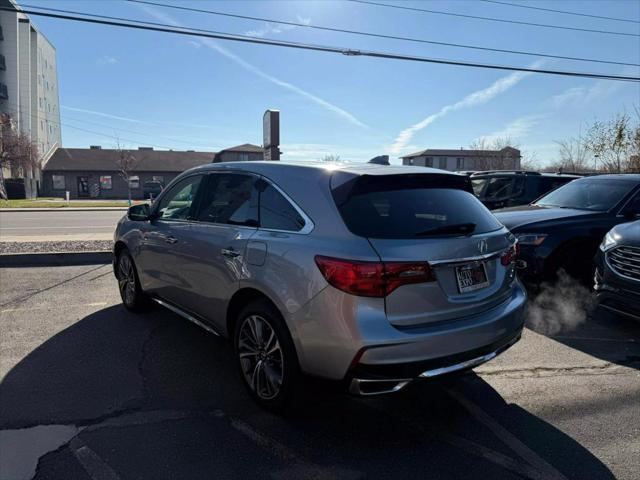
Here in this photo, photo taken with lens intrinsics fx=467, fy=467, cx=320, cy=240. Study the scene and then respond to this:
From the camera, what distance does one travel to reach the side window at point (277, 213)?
3.18m

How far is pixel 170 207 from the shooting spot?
4.89m

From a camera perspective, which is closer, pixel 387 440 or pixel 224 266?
pixel 387 440

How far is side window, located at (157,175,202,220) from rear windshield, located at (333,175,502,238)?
1.97 metres

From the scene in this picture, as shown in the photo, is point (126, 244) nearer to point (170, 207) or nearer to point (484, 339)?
point (170, 207)

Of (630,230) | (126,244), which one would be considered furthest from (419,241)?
(126,244)

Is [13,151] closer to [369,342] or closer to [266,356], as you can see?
[266,356]

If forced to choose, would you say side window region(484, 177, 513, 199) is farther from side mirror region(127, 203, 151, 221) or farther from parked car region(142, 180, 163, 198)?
parked car region(142, 180, 163, 198)

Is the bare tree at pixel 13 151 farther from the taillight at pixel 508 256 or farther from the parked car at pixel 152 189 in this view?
the taillight at pixel 508 256

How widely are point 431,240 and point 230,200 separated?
177 cm

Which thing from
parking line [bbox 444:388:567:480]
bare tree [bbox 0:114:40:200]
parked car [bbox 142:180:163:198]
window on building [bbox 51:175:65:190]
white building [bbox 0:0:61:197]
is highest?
white building [bbox 0:0:61:197]

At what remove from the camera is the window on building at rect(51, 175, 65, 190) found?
54.2 m

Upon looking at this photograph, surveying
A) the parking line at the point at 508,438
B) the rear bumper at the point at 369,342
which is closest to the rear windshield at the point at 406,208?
the rear bumper at the point at 369,342

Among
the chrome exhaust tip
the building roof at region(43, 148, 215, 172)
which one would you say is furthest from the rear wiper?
the building roof at region(43, 148, 215, 172)

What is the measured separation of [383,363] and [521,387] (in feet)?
5.91
